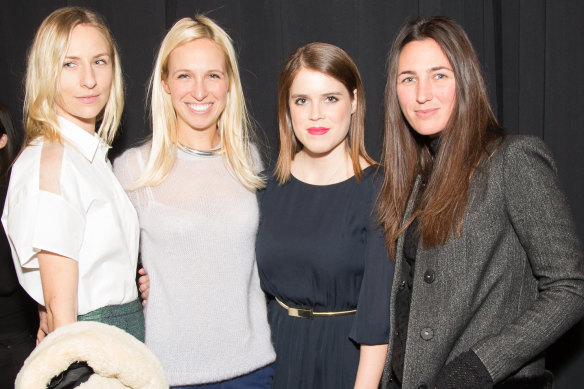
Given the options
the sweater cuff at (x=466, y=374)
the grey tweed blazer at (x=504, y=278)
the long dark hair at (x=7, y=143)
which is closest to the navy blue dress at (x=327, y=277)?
the grey tweed blazer at (x=504, y=278)

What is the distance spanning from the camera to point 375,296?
1.70 m

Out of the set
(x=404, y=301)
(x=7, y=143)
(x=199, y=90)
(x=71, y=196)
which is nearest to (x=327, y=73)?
(x=199, y=90)

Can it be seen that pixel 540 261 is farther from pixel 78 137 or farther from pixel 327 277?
pixel 78 137

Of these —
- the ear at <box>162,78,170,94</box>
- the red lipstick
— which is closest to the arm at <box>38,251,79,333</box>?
the ear at <box>162,78,170,94</box>

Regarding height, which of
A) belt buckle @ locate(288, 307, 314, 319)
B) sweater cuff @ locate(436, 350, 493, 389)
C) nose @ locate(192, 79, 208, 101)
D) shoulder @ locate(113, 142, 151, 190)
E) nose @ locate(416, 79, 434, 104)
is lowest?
belt buckle @ locate(288, 307, 314, 319)

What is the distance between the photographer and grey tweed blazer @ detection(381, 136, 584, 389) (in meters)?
1.30

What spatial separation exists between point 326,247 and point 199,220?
0.42 metres

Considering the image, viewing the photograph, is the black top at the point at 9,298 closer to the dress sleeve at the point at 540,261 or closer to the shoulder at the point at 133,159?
the shoulder at the point at 133,159

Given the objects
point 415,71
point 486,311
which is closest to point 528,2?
point 415,71

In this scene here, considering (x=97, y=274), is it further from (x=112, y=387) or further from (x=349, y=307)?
(x=349, y=307)

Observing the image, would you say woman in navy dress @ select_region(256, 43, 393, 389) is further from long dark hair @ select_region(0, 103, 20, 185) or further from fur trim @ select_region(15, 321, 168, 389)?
long dark hair @ select_region(0, 103, 20, 185)

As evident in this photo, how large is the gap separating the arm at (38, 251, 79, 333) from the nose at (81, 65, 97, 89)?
523mm

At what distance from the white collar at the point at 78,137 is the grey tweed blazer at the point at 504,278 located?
3.35ft

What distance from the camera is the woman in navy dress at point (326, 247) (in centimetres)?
172
